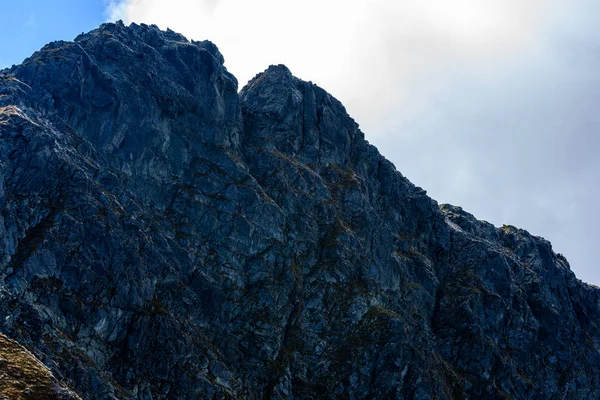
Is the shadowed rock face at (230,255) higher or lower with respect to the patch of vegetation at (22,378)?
higher

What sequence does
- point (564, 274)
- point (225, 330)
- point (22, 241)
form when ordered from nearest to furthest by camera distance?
point (22, 241), point (225, 330), point (564, 274)

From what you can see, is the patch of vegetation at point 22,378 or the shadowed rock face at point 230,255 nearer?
the patch of vegetation at point 22,378

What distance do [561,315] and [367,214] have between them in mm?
70105

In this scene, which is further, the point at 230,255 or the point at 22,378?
the point at 230,255

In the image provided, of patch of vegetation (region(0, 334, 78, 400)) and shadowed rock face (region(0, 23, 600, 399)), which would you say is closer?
patch of vegetation (region(0, 334, 78, 400))

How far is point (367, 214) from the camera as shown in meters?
122

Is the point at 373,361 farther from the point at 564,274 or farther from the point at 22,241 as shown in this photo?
the point at 564,274

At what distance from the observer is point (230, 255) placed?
3824 inches

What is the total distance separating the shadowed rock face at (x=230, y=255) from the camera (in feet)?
237

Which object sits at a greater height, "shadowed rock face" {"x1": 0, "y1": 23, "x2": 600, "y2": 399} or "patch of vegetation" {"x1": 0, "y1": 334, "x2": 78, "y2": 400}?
"shadowed rock face" {"x1": 0, "y1": 23, "x2": 600, "y2": 399}

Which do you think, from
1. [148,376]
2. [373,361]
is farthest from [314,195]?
[148,376]

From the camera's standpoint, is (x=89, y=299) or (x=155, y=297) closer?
(x=89, y=299)

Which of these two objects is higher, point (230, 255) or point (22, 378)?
point (230, 255)

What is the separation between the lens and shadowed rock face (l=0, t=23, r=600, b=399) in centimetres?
7219
